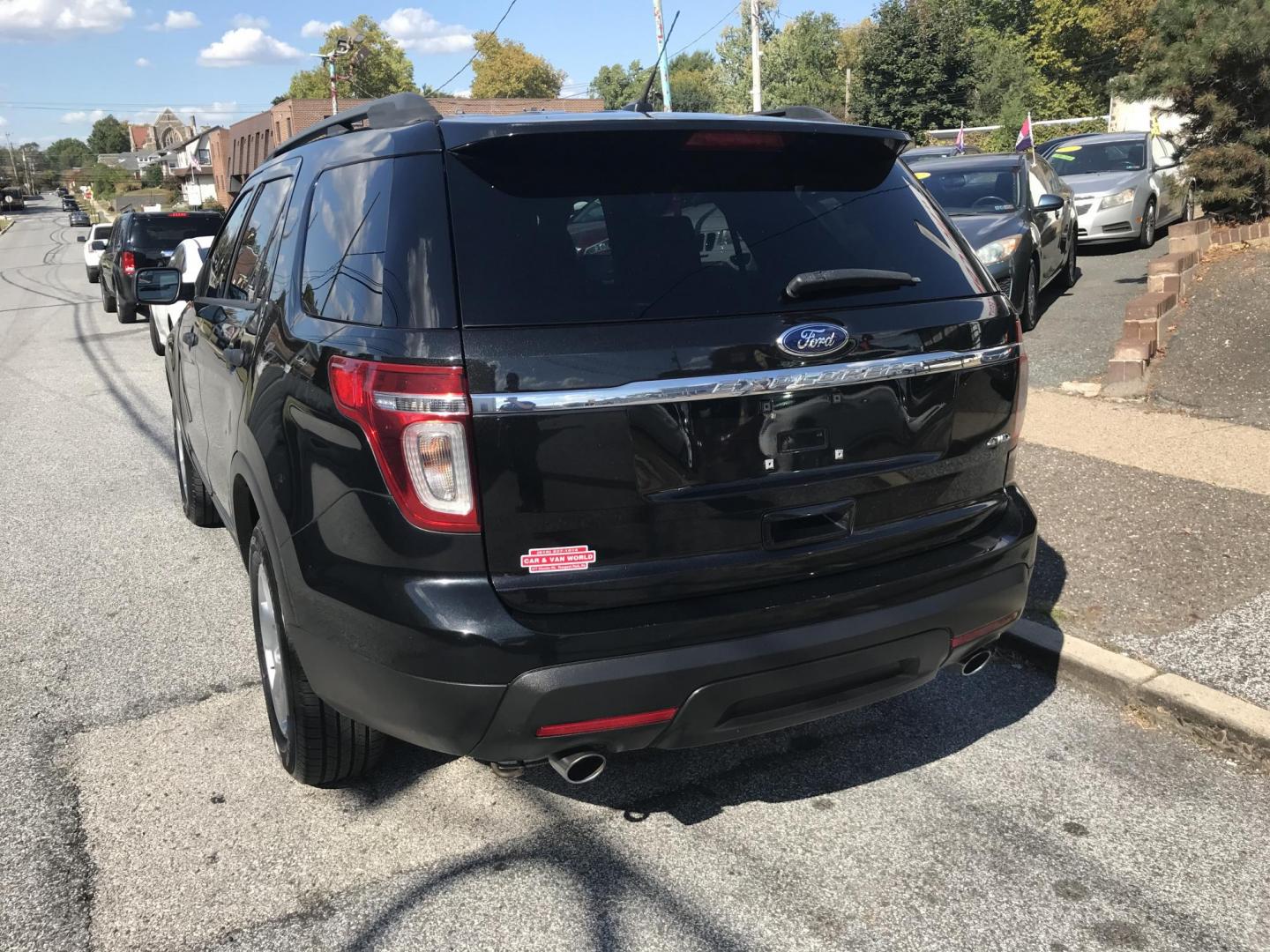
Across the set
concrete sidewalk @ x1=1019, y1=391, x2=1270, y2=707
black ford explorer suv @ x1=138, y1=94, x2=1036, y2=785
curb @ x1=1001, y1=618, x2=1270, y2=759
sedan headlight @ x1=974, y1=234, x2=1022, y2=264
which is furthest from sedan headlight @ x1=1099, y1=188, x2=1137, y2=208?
black ford explorer suv @ x1=138, y1=94, x2=1036, y2=785

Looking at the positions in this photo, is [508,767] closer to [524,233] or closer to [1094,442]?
[524,233]

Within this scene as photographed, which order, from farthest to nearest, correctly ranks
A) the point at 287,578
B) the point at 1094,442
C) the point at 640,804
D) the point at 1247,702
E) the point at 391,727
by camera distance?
the point at 1094,442 < the point at 1247,702 < the point at 640,804 < the point at 287,578 < the point at 391,727

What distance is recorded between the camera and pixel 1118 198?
14570mm

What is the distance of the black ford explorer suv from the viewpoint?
253 cm

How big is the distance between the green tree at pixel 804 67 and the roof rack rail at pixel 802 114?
210 ft

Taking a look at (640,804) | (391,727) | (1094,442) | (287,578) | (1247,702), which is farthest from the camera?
(1094,442)

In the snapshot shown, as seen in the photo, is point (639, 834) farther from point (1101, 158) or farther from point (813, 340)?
point (1101, 158)

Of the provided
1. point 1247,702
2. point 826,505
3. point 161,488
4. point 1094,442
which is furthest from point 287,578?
point 1094,442

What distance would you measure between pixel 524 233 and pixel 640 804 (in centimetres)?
180

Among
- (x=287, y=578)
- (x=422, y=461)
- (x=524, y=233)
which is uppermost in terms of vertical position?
→ (x=524, y=233)

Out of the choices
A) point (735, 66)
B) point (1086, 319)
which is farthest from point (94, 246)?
point (735, 66)

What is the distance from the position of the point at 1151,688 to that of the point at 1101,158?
13994 millimetres

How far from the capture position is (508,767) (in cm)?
290

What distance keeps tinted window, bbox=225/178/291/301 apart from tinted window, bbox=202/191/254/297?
0.15 m
